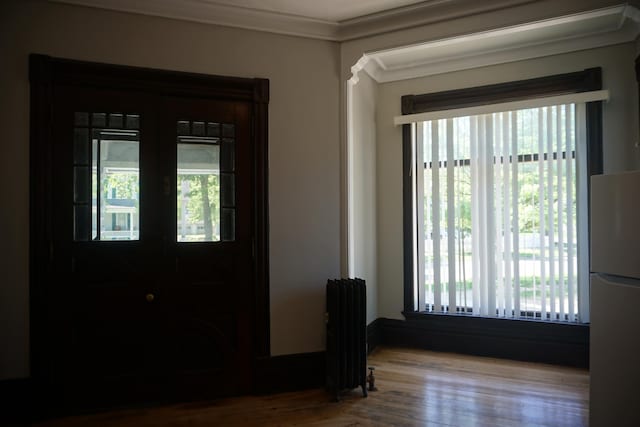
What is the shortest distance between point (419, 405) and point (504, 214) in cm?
194

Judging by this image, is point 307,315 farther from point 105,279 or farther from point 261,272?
point 105,279

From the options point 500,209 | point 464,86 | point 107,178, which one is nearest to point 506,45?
point 464,86

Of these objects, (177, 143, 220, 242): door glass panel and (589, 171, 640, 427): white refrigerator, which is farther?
(177, 143, 220, 242): door glass panel

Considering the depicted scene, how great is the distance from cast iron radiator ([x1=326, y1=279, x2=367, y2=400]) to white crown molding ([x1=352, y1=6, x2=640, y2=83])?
1.83 meters

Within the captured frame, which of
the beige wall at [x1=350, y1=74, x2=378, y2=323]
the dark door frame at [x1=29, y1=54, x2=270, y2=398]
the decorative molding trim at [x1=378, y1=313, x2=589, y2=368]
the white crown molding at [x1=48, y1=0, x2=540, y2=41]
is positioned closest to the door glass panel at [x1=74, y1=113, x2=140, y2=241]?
the dark door frame at [x1=29, y1=54, x2=270, y2=398]

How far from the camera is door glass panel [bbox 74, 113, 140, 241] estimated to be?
2.71 metres

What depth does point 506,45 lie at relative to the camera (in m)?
3.53

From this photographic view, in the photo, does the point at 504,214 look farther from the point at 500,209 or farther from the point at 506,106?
the point at 506,106

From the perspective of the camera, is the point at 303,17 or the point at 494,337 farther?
the point at 494,337

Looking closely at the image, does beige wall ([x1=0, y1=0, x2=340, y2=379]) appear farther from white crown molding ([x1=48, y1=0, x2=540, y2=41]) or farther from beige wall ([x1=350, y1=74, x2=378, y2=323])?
beige wall ([x1=350, y1=74, x2=378, y2=323])

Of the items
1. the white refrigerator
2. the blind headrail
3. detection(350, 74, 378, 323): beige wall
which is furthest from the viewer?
detection(350, 74, 378, 323): beige wall

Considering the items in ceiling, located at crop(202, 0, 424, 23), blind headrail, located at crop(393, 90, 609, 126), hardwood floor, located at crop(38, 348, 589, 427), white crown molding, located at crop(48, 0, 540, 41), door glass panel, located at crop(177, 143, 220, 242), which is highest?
ceiling, located at crop(202, 0, 424, 23)

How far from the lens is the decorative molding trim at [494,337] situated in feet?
11.2

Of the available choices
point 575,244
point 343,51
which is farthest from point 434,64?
point 575,244
